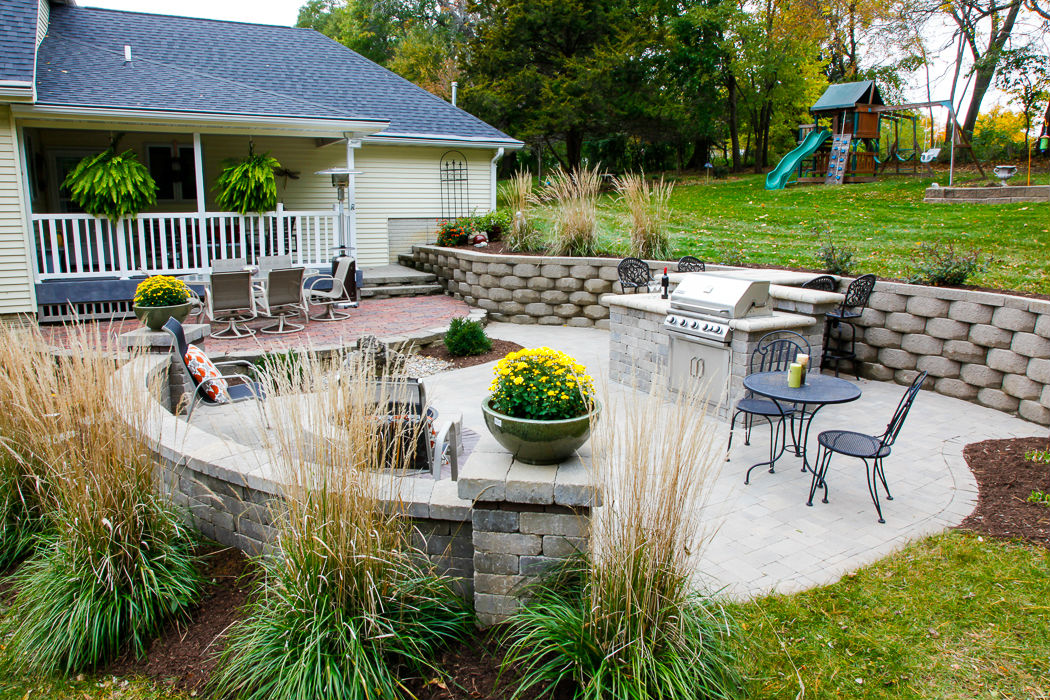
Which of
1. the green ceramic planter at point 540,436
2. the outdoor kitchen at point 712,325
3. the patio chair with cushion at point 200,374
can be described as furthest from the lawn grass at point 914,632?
the patio chair with cushion at point 200,374

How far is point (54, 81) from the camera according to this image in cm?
962

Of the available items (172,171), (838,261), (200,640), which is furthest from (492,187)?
(200,640)

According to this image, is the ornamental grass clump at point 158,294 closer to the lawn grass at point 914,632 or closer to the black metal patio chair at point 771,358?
the black metal patio chair at point 771,358

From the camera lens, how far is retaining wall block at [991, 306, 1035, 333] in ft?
18.1

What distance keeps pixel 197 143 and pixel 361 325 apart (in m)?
3.87

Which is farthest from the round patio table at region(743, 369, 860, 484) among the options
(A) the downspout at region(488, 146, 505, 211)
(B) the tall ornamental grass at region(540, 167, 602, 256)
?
(A) the downspout at region(488, 146, 505, 211)

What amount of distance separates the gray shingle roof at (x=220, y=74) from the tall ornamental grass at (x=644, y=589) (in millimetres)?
9369

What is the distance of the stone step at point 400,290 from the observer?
11.1 m

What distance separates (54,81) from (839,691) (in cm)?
1137

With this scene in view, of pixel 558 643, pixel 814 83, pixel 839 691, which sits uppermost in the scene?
pixel 814 83

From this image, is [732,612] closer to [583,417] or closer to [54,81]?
[583,417]

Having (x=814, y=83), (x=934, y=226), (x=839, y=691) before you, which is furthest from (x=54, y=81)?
(x=814, y=83)

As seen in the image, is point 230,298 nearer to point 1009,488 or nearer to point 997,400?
point 1009,488

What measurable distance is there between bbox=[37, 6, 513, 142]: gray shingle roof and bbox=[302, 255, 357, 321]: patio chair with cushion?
245cm
